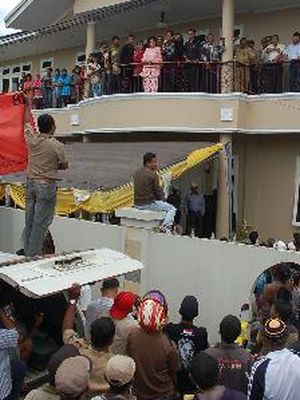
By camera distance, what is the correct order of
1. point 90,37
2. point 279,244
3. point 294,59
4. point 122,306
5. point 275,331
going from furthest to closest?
point 90,37 → point 294,59 → point 279,244 → point 122,306 → point 275,331

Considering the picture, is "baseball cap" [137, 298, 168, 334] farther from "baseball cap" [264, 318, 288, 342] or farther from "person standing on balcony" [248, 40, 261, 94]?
"person standing on balcony" [248, 40, 261, 94]

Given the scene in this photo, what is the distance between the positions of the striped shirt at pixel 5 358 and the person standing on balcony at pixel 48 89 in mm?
15413

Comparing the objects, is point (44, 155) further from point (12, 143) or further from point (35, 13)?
point (35, 13)

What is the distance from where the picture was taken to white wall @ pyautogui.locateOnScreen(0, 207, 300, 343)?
7996 millimetres

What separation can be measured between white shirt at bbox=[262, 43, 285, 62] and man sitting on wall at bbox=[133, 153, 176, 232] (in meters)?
5.94

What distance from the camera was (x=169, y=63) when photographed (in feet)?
47.0

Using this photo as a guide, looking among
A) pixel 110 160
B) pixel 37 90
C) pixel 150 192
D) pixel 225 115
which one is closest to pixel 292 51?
pixel 225 115

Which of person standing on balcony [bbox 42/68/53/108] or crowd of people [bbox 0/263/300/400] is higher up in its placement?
person standing on balcony [bbox 42/68/53/108]

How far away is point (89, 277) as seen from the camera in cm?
469

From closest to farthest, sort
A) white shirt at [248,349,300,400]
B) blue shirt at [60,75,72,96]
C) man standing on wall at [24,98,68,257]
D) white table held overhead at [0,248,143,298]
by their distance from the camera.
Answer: white shirt at [248,349,300,400] → white table held overhead at [0,248,143,298] → man standing on wall at [24,98,68,257] → blue shirt at [60,75,72,96]

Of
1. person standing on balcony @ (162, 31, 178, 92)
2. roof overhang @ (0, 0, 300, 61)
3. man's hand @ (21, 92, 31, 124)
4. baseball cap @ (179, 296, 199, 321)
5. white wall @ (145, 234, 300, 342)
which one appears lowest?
white wall @ (145, 234, 300, 342)

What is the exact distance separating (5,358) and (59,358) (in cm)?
49

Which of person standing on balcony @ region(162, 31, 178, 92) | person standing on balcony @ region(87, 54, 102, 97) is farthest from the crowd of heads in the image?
Result: person standing on balcony @ region(87, 54, 102, 97)

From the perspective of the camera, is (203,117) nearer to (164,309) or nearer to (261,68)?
(261,68)
